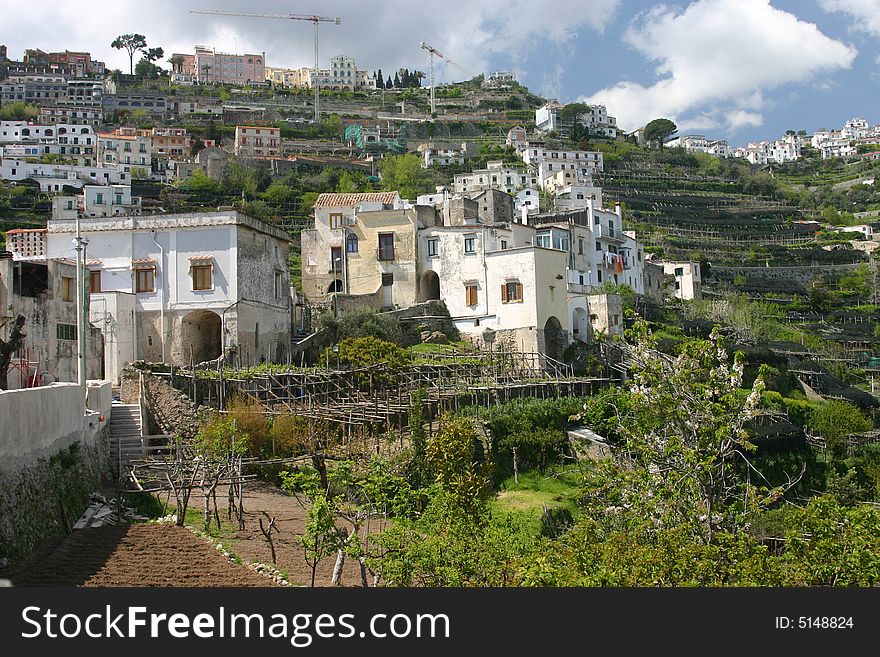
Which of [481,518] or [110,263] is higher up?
[110,263]

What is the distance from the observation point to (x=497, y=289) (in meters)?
50.7

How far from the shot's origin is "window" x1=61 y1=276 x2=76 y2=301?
1291 inches

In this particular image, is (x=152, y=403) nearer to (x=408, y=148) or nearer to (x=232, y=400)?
(x=232, y=400)

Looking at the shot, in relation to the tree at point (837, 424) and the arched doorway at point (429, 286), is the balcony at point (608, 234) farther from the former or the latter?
the tree at point (837, 424)

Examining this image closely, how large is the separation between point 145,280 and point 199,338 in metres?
3.36

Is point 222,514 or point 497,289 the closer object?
point 222,514

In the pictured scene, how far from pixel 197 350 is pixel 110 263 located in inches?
203

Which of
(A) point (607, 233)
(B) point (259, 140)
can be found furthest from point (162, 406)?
(B) point (259, 140)

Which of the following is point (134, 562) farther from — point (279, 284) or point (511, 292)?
point (511, 292)

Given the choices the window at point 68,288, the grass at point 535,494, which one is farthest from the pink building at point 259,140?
the grass at point 535,494

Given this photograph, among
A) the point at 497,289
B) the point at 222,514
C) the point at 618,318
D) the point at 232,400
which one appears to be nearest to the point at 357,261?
the point at 497,289

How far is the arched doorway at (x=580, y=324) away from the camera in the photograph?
53.5 meters

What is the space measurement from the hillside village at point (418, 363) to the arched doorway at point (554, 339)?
6.9 inches

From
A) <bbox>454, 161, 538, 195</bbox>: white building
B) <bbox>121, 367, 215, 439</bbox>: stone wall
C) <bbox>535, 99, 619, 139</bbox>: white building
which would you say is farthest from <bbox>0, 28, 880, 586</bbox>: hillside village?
<bbox>535, 99, 619, 139</bbox>: white building
